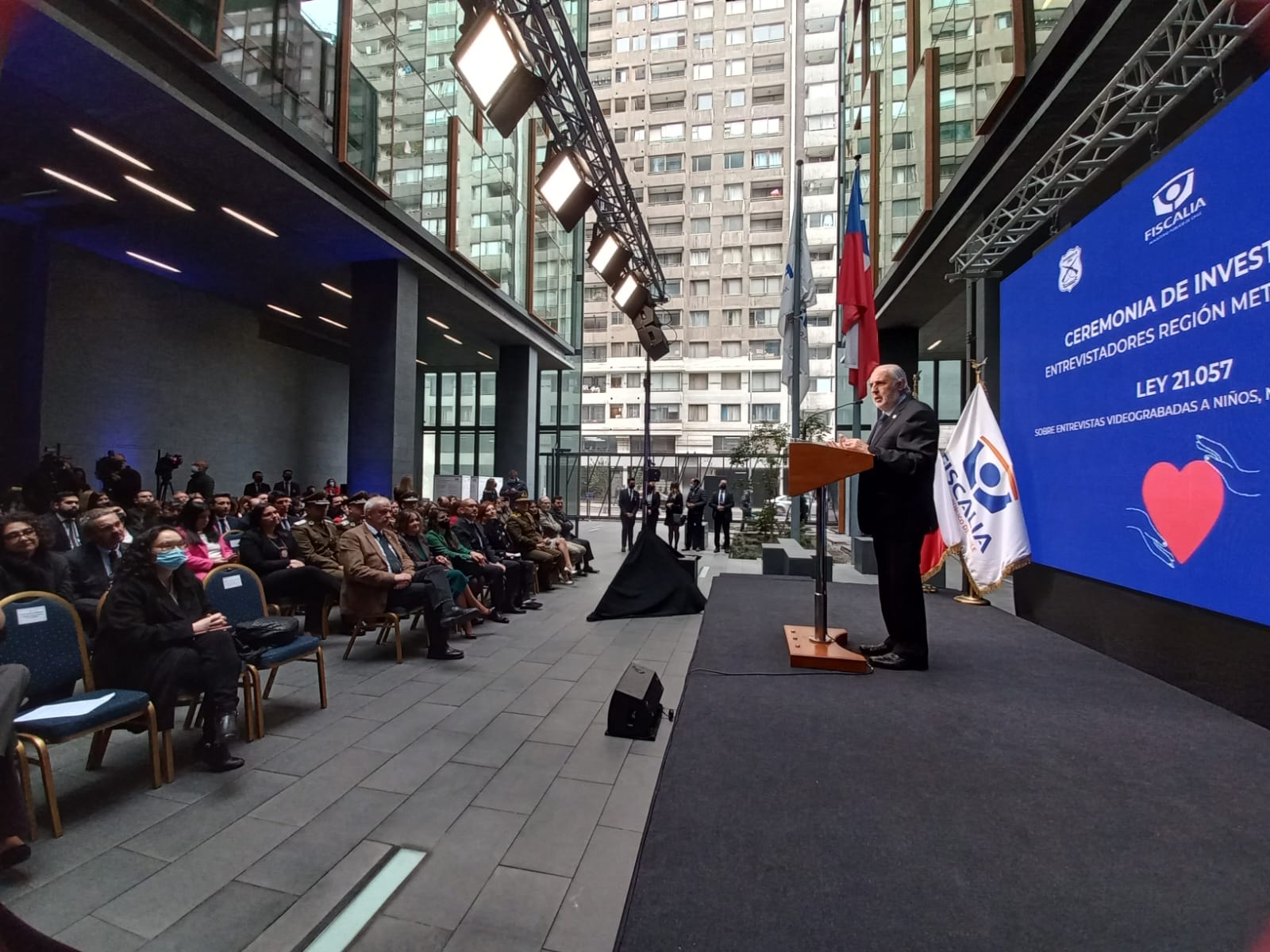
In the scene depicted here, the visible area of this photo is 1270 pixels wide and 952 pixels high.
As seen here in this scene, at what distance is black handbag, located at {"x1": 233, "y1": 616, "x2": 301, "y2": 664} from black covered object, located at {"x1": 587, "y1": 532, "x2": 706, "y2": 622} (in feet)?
10.7

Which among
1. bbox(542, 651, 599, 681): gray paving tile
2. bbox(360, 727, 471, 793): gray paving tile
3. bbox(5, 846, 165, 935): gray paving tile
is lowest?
bbox(542, 651, 599, 681): gray paving tile

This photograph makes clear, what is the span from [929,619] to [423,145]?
11.2 m

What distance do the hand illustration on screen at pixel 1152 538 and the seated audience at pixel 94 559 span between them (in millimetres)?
5908

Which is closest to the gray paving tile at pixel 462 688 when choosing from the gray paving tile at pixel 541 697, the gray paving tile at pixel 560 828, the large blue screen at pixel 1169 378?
the gray paving tile at pixel 541 697

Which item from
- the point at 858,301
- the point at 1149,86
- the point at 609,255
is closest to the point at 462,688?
the point at 1149,86

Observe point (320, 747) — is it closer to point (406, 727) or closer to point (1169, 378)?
point (406, 727)

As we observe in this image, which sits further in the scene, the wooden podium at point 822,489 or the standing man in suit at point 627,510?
the standing man in suit at point 627,510

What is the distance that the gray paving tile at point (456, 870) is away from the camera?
72.0 inches

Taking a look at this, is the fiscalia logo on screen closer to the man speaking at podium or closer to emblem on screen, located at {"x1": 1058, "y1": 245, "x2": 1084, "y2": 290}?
the man speaking at podium

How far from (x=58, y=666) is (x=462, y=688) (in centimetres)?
206

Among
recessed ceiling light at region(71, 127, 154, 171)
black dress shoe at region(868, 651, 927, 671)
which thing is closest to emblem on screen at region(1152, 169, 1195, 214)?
black dress shoe at region(868, 651, 927, 671)

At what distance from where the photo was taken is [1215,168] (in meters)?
2.36

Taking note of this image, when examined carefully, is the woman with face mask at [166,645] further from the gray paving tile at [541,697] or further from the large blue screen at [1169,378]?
the large blue screen at [1169,378]

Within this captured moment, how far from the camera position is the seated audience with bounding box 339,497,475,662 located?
4.38 meters
